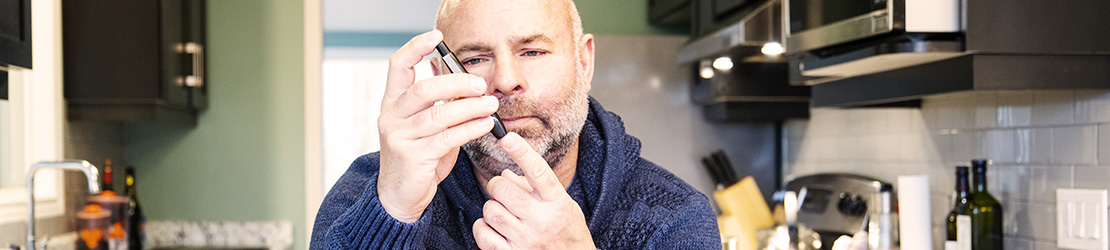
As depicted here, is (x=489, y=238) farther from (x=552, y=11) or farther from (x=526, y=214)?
(x=552, y=11)

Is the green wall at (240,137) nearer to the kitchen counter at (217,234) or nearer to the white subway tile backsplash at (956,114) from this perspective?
the kitchen counter at (217,234)

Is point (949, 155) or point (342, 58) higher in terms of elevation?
point (342, 58)

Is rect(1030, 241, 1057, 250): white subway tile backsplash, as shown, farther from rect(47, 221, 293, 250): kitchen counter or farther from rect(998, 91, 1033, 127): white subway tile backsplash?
rect(47, 221, 293, 250): kitchen counter

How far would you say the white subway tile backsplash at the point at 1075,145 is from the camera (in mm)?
1746

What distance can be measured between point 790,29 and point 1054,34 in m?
0.56

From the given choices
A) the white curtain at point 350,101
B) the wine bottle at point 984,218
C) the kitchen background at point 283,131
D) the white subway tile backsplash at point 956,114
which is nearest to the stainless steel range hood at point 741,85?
Result: the kitchen background at point 283,131

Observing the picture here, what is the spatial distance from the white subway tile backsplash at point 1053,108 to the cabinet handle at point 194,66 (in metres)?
2.41

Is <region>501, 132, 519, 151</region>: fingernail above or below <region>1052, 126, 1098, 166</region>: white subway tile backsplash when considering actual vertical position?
above

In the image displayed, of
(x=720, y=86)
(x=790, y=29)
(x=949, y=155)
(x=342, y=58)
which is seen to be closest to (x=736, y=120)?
(x=720, y=86)

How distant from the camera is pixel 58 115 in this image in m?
2.62

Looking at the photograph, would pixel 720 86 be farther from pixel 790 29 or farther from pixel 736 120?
pixel 790 29

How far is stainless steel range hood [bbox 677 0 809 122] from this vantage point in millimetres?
2723

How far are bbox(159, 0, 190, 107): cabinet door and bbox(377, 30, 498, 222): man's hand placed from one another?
6.74 ft

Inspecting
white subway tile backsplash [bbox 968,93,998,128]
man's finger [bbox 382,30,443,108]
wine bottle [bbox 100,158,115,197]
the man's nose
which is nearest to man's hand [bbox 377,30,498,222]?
man's finger [bbox 382,30,443,108]
